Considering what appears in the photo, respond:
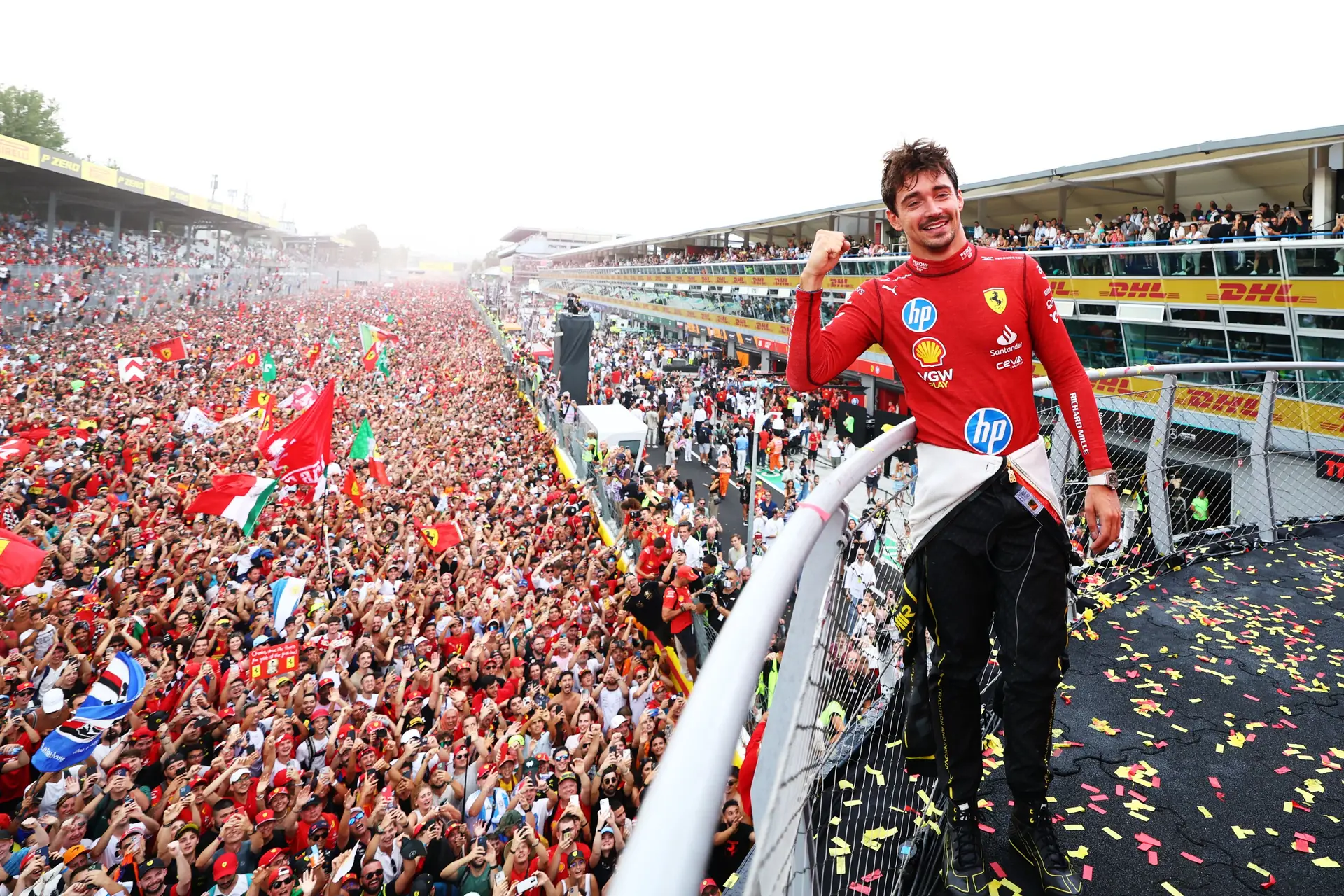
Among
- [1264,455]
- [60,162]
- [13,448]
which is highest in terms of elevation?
[60,162]

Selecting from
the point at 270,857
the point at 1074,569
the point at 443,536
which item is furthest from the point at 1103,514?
the point at 443,536

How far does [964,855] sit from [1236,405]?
15.4 feet

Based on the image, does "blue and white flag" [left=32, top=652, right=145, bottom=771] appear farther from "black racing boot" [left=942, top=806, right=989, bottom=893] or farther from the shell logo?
the shell logo

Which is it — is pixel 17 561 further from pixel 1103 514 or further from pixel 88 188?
pixel 88 188

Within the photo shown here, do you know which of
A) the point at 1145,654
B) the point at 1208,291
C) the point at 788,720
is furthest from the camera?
the point at 1208,291

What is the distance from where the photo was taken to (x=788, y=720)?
3.98 ft

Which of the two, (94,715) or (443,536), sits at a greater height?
(443,536)

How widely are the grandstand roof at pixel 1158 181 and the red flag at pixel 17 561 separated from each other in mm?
18763

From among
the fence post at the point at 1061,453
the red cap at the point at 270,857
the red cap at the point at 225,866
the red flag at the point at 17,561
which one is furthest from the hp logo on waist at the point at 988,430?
the red flag at the point at 17,561

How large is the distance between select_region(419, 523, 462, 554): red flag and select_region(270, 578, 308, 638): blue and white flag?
2.23 meters

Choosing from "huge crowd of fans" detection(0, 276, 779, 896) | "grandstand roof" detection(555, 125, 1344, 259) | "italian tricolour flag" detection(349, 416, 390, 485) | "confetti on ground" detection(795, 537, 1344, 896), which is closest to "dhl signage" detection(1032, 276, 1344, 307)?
"grandstand roof" detection(555, 125, 1344, 259)

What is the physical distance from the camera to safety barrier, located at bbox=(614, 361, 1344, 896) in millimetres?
684

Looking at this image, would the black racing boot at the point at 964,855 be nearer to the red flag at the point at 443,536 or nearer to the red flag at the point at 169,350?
the red flag at the point at 443,536

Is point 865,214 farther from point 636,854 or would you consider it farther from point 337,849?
point 636,854
